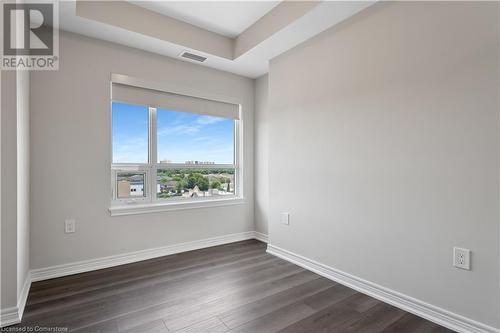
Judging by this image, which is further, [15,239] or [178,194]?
[178,194]

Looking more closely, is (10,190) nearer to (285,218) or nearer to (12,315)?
(12,315)

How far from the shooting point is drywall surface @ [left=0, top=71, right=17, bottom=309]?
1768 millimetres

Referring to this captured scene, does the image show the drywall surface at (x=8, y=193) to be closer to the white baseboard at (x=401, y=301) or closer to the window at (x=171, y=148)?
the window at (x=171, y=148)

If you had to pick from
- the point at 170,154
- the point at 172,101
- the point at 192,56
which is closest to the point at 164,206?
the point at 170,154

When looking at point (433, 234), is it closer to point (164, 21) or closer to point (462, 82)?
point (462, 82)

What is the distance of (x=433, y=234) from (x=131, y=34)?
329cm

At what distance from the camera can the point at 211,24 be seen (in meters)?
3.00

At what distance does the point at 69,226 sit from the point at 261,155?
2.54 metres

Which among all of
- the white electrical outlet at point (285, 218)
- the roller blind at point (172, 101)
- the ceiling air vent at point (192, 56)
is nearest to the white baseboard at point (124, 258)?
the white electrical outlet at point (285, 218)

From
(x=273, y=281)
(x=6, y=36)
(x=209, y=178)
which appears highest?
(x=6, y=36)

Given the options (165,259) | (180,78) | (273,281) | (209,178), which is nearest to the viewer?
(273,281)

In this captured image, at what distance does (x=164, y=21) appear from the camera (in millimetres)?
2848

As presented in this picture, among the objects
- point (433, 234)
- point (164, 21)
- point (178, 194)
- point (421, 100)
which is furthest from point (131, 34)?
point (433, 234)

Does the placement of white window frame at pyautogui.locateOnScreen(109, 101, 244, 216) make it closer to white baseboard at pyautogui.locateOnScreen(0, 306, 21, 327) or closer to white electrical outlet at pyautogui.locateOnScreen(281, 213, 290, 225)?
white electrical outlet at pyautogui.locateOnScreen(281, 213, 290, 225)
